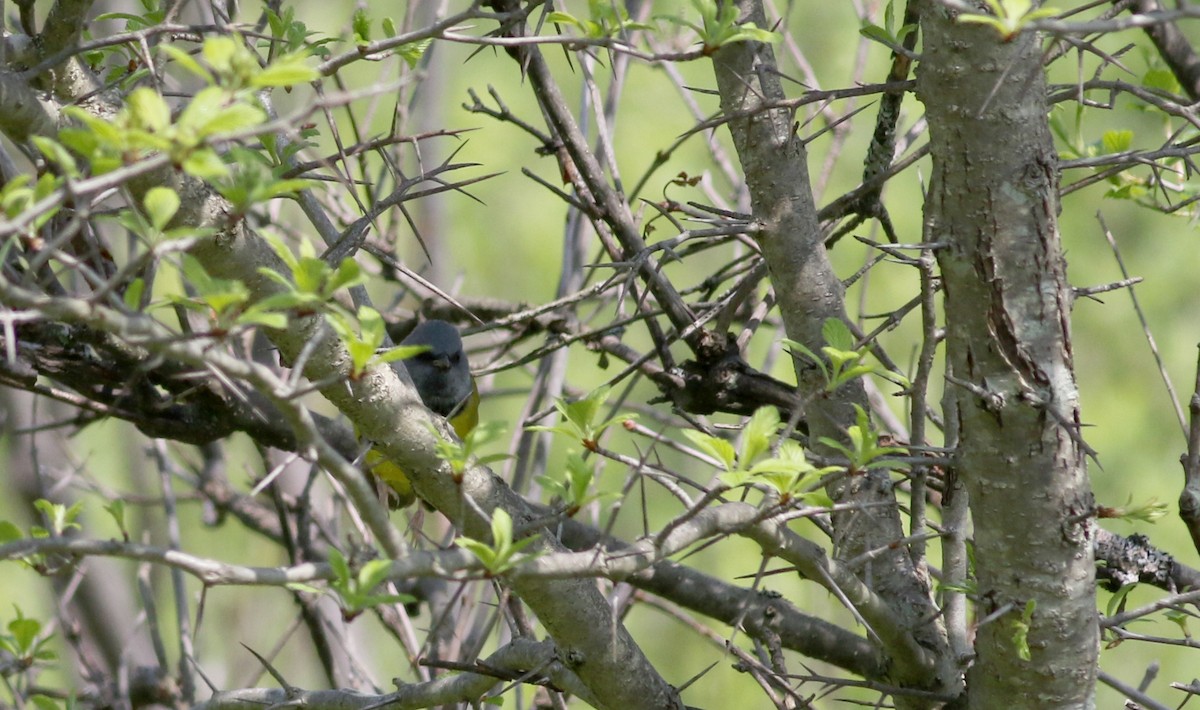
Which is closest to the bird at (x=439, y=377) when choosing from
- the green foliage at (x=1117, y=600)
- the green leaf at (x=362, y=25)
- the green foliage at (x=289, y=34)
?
the green leaf at (x=362, y=25)

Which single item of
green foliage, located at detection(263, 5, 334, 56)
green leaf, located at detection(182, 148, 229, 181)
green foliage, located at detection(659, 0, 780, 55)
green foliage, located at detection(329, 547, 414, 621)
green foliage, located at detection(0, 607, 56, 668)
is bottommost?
green foliage, located at detection(0, 607, 56, 668)

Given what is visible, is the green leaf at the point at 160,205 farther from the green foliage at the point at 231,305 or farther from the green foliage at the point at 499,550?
the green foliage at the point at 499,550

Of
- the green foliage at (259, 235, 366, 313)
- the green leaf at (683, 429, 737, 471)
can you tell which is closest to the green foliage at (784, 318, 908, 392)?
the green leaf at (683, 429, 737, 471)

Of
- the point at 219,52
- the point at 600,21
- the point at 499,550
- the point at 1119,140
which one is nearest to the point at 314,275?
the point at 219,52

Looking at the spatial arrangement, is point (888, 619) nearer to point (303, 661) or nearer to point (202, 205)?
point (202, 205)

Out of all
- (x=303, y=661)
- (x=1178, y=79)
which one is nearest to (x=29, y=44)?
(x=1178, y=79)

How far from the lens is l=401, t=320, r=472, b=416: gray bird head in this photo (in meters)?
4.90

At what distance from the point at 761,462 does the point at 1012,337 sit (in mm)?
690

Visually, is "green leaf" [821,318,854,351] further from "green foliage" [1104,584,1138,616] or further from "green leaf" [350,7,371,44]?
"green leaf" [350,7,371,44]

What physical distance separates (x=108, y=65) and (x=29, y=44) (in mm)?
648

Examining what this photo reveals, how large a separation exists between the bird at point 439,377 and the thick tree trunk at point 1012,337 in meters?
2.85

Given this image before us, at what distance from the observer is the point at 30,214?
117 cm

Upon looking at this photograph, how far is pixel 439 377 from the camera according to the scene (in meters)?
5.14

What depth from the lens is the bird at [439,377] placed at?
4.89 m
